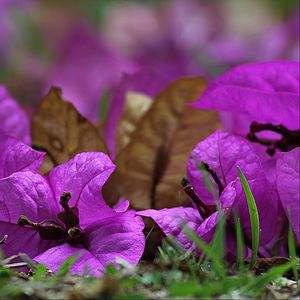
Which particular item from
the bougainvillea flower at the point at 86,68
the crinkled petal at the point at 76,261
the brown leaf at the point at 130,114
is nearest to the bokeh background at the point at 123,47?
the bougainvillea flower at the point at 86,68

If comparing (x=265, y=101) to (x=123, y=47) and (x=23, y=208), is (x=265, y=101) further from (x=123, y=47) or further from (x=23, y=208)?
(x=123, y=47)

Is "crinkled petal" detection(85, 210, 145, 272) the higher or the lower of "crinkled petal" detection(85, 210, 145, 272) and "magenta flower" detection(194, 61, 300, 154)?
the lower

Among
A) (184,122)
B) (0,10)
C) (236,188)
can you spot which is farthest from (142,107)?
(0,10)

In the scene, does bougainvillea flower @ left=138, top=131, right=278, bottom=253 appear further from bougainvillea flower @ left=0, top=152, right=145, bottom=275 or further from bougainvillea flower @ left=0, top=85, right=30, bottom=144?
bougainvillea flower @ left=0, top=85, right=30, bottom=144

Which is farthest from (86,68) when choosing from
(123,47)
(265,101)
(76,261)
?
(76,261)

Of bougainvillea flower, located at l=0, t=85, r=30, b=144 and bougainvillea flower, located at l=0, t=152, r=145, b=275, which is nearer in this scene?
bougainvillea flower, located at l=0, t=152, r=145, b=275

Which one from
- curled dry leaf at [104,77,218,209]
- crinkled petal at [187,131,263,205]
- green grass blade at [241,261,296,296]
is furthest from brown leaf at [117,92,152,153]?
green grass blade at [241,261,296,296]
